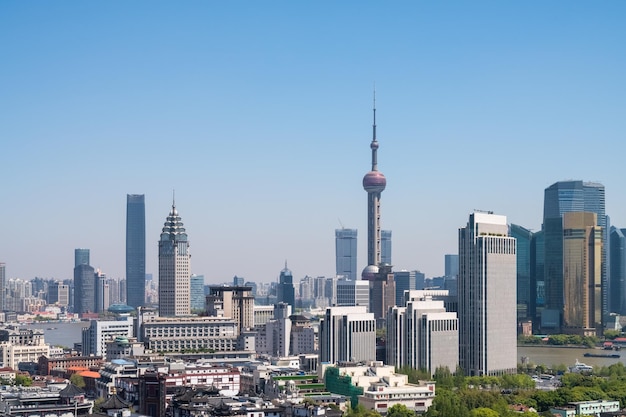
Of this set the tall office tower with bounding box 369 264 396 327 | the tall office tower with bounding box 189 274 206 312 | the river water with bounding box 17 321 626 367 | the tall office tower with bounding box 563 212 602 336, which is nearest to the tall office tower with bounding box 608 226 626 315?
the tall office tower with bounding box 563 212 602 336

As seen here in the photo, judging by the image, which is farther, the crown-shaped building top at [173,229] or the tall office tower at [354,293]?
the tall office tower at [354,293]

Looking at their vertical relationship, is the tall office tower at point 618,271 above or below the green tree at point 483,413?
above

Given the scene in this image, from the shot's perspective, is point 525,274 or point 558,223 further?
point 525,274

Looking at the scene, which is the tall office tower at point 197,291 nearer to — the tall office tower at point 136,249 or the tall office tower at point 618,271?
the tall office tower at point 136,249

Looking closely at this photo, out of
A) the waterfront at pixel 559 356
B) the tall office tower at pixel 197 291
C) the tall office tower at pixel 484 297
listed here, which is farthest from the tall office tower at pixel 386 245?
the tall office tower at pixel 484 297

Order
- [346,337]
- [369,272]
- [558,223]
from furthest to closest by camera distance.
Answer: [369,272], [558,223], [346,337]

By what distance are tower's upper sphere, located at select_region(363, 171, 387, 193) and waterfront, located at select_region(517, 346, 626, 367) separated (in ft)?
88.9

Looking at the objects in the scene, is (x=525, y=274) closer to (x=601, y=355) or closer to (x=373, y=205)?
(x=373, y=205)

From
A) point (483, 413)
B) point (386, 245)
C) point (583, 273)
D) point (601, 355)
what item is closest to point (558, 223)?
point (583, 273)

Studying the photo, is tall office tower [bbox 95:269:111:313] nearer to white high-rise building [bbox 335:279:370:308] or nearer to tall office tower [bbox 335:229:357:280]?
tall office tower [bbox 335:229:357:280]

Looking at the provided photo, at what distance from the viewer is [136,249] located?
6014 inches

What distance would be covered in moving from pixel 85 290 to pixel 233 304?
2970 inches

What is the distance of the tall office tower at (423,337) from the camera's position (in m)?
53.8

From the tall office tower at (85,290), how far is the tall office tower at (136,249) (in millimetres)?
5853
